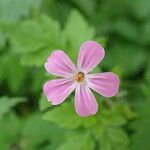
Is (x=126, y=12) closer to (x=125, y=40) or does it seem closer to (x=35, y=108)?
(x=125, y=40)

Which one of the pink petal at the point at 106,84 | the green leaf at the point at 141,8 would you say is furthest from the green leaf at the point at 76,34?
the green leaf at the point at 141,8

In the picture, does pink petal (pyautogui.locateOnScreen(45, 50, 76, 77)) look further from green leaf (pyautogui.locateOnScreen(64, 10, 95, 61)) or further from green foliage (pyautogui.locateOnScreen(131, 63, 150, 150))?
green foliage (pyautogui.locateOnScreen(131, 63, 150, 150))

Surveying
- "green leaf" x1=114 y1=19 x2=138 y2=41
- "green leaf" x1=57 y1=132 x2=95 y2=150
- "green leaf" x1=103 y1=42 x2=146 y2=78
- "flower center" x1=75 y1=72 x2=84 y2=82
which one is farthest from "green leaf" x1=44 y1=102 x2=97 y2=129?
"green leaf" x1=114 y1=19 x2=138 y2=41

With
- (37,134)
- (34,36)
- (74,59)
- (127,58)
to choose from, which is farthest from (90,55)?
(127,58)

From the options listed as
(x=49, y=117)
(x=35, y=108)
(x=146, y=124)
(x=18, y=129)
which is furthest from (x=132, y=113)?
(x=35, y=108)

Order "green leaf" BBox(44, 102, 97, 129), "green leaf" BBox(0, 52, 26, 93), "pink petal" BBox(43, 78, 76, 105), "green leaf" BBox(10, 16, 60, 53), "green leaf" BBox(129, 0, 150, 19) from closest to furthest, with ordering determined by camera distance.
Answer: "pink petal" BBox(43, 78, 76, 105) < "green leaf" BBox(44, 102, 97, 129) < "green leaf" BBox(10, 16, 60, 53) < "green leaf" BBox(0, 52, 26, 93) < "green leaf" BBox(129, 0, 150, 19)

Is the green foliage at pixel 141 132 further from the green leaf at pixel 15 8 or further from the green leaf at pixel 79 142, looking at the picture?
the green leaf at pixel 15 8
